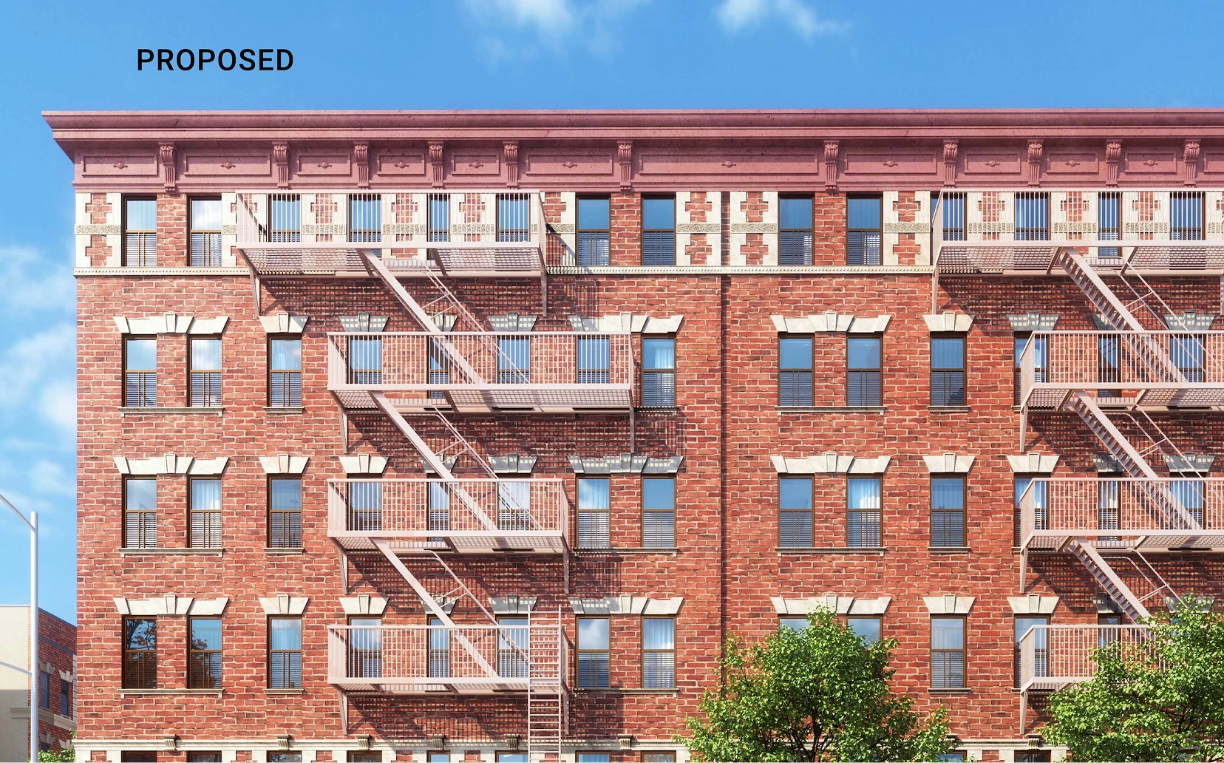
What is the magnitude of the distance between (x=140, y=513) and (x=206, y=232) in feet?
21.4

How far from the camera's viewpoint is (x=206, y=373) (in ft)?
95.7

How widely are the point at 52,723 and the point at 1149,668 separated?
4309 cm

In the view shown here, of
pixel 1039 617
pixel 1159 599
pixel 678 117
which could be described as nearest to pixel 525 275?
pixel 678 117

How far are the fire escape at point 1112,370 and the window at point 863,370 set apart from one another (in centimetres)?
175

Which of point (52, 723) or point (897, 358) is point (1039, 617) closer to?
point (897, 358)

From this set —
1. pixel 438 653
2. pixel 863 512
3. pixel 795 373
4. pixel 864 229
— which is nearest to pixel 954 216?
pixel 864 229

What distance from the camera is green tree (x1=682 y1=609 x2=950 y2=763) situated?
2456 cm

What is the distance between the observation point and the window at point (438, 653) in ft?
91.5

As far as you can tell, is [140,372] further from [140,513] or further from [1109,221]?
[1109,221]

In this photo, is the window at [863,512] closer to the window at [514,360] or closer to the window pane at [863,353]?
the window pane at [863,353]

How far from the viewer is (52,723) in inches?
2039

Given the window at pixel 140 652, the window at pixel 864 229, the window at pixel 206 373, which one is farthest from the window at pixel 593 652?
the window at pixel 864 229

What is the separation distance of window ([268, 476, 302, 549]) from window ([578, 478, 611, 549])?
6254mm

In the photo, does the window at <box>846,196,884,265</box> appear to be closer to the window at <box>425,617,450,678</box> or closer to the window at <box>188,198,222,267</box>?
the window at <box>425,617,450,678</box>
